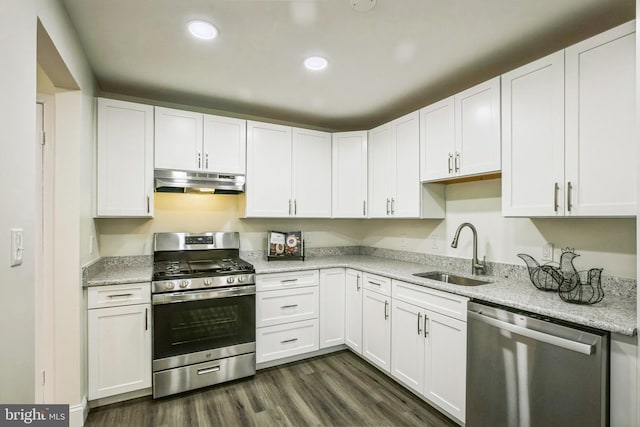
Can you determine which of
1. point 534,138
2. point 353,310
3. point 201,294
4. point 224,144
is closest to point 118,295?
point 201,294

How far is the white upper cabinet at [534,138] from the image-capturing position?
1818 mm

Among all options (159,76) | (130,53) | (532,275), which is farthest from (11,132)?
(532,275)

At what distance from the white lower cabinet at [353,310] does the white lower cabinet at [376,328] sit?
63mm

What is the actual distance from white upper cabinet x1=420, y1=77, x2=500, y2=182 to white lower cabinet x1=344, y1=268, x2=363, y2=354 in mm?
1158

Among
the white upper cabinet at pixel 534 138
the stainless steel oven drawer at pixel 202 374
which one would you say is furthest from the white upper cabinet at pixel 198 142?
the white upper cabinet at pixel 534 138

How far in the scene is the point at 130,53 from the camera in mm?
2189

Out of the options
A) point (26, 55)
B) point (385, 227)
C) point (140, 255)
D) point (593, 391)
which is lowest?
point (593, 391)

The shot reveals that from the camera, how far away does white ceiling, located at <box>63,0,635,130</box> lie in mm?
1707

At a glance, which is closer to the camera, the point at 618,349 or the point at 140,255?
the point at 618,349

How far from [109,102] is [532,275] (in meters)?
3.37

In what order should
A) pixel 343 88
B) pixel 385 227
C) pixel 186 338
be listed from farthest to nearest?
pixel 385 227
pixel 343 88
pixel 186 338

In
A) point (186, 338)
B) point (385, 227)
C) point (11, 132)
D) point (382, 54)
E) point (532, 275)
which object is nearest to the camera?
point (11, 132)

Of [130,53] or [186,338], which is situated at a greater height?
[130,53]

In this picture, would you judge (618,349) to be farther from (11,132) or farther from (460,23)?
(11,132)
